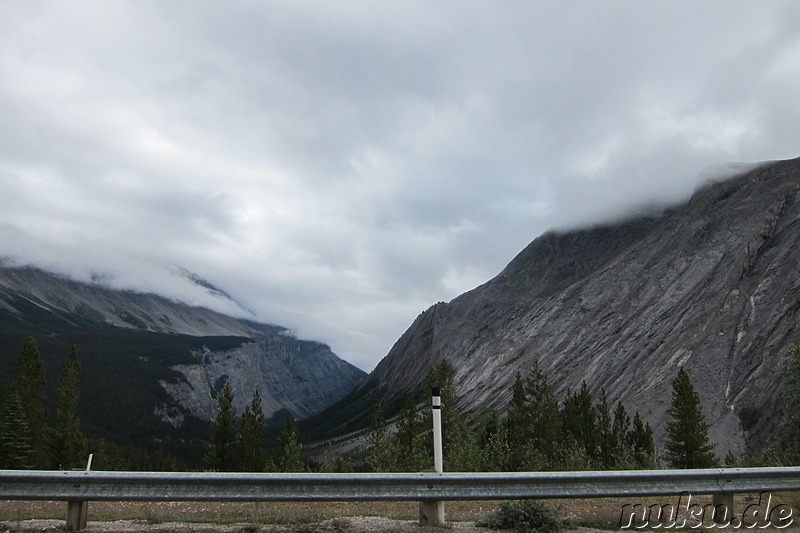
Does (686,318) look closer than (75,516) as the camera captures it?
No

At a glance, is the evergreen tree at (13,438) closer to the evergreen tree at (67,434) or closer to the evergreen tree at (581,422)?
the evergreen tree at (67,434)

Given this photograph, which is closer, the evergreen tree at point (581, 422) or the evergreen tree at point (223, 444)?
the evergreen tree at point (223, 444)

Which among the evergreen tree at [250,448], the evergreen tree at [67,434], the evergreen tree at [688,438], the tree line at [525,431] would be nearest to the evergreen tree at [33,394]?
the evergreen tree at [67,434]

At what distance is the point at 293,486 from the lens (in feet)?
26.0

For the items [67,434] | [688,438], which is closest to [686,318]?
[688,438]

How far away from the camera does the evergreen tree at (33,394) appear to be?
57.5 meters

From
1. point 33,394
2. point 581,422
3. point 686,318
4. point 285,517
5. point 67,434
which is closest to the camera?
point 285,517

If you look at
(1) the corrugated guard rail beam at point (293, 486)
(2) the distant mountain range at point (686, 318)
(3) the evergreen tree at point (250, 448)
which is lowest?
(3) the evergreen tree at point (250, 448)

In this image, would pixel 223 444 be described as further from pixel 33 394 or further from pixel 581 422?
pixel 581 422

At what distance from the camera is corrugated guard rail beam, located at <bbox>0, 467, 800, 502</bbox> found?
780cm

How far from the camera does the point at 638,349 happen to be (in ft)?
349

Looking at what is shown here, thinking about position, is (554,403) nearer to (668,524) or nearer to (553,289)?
(668,524)

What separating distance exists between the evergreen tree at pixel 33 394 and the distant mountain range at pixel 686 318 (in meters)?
79.4

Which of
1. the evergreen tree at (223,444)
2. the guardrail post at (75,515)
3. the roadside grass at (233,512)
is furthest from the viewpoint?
the evergreen tree at (223,444)
